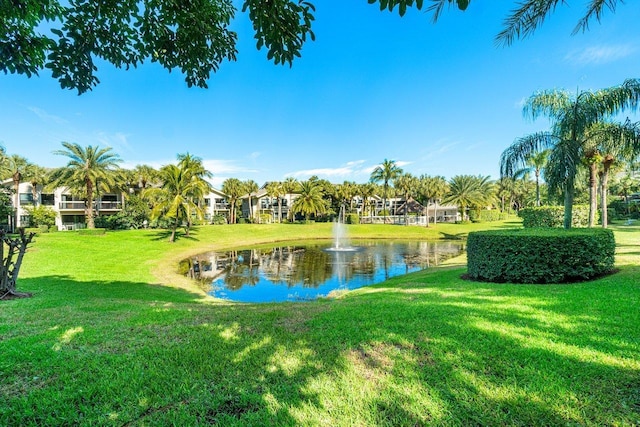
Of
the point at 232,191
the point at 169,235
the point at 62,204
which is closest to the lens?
the point at 169,235

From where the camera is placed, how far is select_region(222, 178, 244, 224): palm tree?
5391 centimetres

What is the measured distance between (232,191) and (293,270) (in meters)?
38.7

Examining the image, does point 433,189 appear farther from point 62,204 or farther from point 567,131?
point 62,204

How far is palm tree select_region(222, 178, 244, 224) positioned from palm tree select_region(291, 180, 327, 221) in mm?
10365

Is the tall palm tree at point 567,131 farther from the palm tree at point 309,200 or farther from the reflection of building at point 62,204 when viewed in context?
the reflection of building at point 62,204

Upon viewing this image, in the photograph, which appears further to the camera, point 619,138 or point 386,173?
point 386,173

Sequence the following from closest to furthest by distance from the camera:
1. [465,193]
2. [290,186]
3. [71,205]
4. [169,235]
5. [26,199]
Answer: [169,235] → [26,199] → [71,205] → [465,193] → [290,186]

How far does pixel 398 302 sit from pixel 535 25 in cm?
597

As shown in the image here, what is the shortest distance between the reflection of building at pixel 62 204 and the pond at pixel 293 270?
24776mm

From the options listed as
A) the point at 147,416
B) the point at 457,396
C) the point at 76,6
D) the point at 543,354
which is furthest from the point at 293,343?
the point at 76,6

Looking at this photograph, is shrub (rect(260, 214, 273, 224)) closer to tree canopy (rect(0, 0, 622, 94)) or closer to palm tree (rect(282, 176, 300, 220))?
palm tree (rect(282, 176, 300, 220))

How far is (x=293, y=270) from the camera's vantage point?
18.8 meters

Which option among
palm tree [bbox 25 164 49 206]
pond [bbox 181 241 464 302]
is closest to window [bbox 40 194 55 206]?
palm tree [bbox 25 164 49 206]

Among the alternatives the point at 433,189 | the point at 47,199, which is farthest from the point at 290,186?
the point at 47,199
